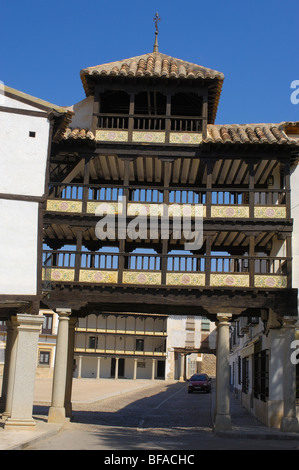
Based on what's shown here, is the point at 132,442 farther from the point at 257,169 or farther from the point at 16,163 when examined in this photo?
the point at 257,169

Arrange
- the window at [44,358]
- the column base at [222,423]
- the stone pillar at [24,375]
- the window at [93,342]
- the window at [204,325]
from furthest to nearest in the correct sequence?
the window at [204,325] < the window at [93,342] < the window at [44,358] < the column base at [222,423] < the stone pillar at [24,375]

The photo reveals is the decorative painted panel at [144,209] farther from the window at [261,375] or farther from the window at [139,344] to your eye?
the window at [139,344]

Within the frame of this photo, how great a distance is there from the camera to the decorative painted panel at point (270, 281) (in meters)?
21.2

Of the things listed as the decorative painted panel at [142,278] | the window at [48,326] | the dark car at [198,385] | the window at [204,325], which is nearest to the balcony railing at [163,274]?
the decorative painted panel at [142,278]

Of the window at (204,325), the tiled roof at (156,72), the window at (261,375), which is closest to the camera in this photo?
the tiled roof at (156,72)

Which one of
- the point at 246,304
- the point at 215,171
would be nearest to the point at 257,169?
the point at 215,171

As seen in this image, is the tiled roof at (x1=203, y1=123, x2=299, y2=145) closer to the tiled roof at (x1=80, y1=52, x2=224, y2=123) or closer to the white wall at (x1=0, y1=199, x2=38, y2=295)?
the tiled roof at (x1=80, y1=52, x2=224, y2=123)

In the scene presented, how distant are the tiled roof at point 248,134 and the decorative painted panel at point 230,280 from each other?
15.9ft

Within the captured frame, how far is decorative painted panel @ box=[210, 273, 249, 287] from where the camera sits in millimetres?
21281

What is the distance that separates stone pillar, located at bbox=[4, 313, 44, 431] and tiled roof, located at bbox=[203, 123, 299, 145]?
9504 mm

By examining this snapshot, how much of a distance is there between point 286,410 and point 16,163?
40.1ft

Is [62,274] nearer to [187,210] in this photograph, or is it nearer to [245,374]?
[187,210]

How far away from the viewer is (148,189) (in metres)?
22.6

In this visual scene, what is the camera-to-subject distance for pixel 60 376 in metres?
20.9
